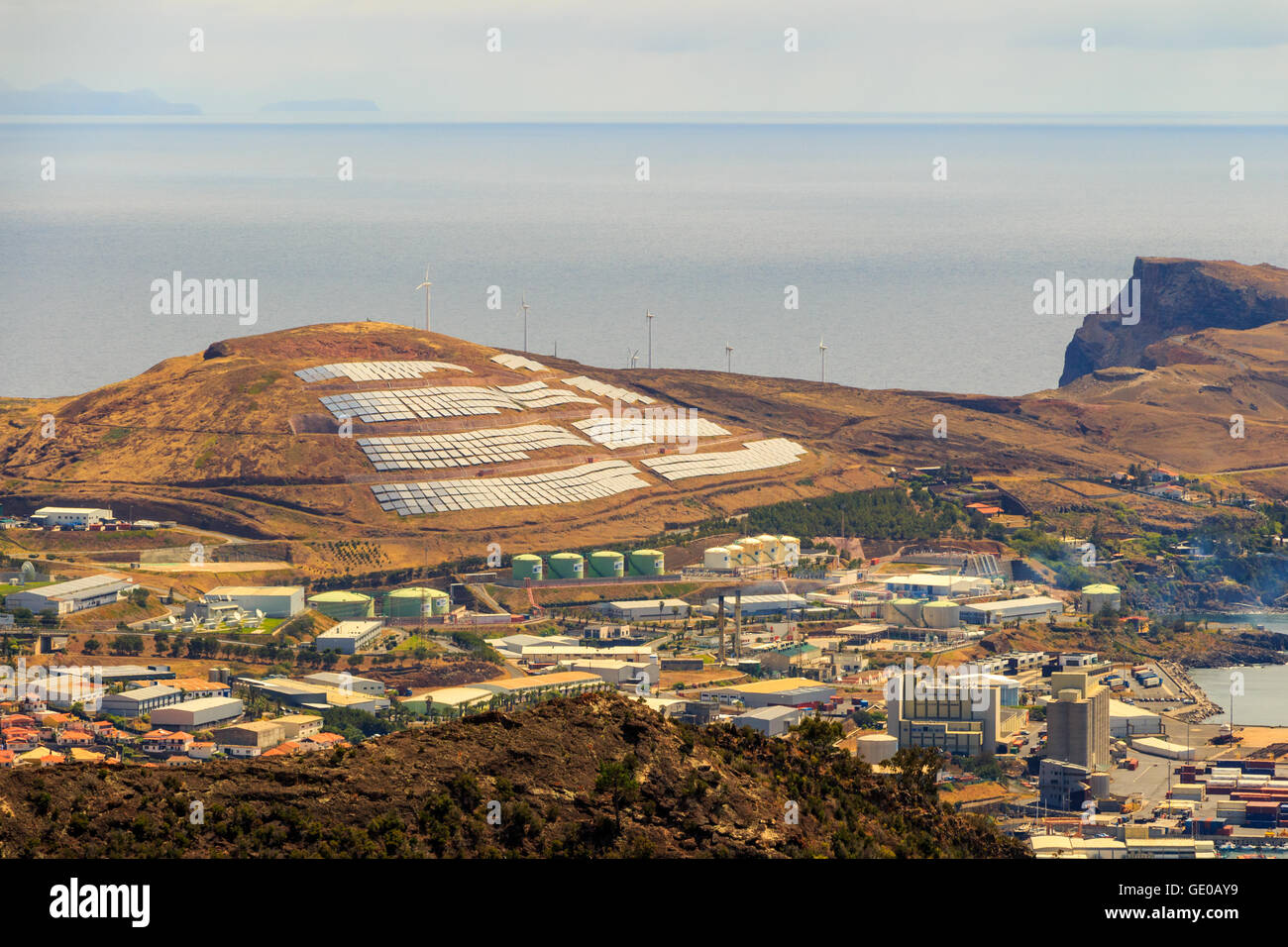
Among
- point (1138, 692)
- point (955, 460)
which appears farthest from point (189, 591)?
point (955, 460)

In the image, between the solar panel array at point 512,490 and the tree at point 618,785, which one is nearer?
the tree at point 618,785

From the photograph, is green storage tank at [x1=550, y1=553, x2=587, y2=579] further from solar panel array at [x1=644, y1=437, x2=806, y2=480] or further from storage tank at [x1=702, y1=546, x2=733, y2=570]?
solar panel array at [x1=644, y1=437, x2=806, y2=480]

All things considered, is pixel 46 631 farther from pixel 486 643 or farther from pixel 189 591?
pixel 486 643

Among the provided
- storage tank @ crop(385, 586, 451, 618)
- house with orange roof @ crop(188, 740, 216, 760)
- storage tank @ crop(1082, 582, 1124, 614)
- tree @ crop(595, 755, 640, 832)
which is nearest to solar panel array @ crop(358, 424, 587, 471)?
storage tank @ crop(385, 586, 451, 618)

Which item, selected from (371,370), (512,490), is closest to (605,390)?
(371,370)

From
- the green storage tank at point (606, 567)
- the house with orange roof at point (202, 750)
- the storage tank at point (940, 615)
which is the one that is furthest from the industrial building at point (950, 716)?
the green storage tank at point (606, 567)

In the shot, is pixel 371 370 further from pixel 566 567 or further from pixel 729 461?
pixel 566 567

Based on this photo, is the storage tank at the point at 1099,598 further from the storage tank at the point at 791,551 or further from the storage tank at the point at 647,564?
the storage tank at the point at 647,564
